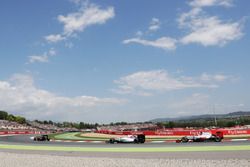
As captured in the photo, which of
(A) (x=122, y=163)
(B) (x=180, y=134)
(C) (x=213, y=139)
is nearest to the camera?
(A) (x=122, y=163)

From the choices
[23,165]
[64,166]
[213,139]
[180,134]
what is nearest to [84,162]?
[64,166]

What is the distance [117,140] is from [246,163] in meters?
21.5

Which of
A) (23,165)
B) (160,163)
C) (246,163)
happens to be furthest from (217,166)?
(23,165)

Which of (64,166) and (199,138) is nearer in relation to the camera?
(64,166)

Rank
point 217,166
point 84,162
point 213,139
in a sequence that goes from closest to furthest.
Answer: point 217,166 < point 84,162 < point 213,139

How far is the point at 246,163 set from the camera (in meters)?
15.1

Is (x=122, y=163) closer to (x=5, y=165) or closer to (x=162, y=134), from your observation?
(x=5, y=165)

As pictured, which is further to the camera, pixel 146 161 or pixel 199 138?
pixel 199 138

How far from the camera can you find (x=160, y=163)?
16609mm

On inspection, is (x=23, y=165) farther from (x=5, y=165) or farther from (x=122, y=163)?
(x=122, y=163)

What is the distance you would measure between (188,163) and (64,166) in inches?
224

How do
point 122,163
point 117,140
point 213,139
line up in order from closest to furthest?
point 122,163
point 213,139
point 117,140

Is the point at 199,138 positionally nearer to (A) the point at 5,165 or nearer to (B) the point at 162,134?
(A) the point at 5,165

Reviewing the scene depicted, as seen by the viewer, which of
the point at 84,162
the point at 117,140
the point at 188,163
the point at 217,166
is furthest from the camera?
the point at 117,140
